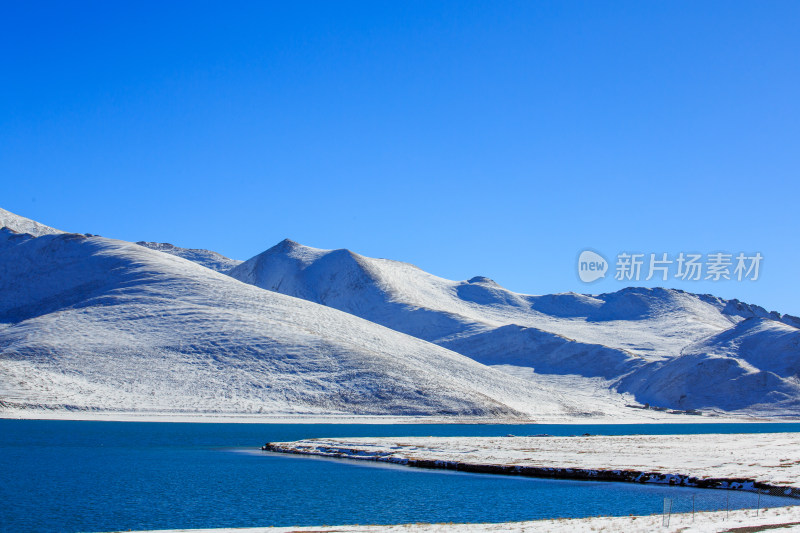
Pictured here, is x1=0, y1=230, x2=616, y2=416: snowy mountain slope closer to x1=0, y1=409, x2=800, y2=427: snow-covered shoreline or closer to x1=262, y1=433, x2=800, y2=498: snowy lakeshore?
x1=0, y1=409, x2=800, y2=427: snow-covered shoreline

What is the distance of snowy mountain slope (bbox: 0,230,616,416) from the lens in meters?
104

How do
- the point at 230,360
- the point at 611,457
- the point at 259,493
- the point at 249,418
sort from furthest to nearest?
the point at 230,360
the point at 249,418
the point at 611,457
the point at 259,493

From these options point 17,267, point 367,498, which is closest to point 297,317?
point 17,267

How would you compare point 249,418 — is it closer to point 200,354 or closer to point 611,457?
point 200,354

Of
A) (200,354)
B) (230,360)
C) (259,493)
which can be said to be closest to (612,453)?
(259,493)

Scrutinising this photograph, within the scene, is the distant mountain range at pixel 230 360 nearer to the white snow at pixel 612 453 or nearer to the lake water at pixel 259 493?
the white snow at pixel 612 453

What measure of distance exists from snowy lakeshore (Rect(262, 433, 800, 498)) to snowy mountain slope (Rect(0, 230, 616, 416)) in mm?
45469

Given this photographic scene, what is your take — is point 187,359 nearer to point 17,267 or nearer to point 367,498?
point 17,267

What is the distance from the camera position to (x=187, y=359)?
11488cm

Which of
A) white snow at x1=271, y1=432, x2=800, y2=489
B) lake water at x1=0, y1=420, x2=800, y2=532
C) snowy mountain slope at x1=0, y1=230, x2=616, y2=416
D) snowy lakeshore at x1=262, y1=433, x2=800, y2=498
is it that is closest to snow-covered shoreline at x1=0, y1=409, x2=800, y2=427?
snowy mountain slope at x1=0, y1=230, x2=616, y2=416

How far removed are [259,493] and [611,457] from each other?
24930 mm

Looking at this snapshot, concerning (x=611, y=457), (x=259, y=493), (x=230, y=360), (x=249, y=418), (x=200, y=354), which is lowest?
(x=249, y=418)

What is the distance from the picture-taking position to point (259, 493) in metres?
37.2

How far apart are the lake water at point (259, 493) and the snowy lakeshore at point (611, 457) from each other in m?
1.62
